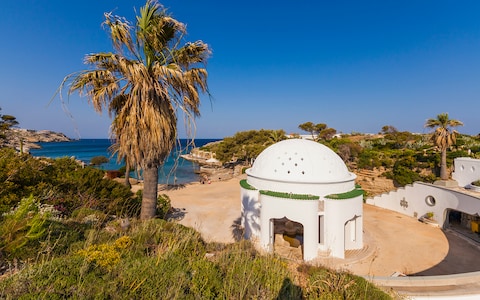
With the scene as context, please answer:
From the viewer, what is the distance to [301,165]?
1035cm

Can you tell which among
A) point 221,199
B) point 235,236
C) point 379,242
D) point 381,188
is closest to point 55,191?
point 235,236

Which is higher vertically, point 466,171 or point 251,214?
point 466,171

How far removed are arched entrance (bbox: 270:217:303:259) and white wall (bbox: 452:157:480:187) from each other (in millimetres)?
14763

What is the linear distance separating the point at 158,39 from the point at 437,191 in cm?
1794

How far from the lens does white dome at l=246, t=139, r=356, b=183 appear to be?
10133 millimetres

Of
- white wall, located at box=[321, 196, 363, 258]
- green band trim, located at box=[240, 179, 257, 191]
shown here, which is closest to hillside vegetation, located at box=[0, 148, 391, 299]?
white wall, located at box=[321, 196, 363, 258]

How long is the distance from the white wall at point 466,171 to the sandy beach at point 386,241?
6.32 metres

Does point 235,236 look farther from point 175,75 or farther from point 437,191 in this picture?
point 437,191

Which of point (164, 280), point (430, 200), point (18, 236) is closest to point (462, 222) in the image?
point (430, 200)

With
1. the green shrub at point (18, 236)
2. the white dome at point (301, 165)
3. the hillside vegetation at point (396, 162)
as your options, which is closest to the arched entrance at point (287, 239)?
the white dome at point (301, 165)

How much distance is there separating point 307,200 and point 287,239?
3.46 metres

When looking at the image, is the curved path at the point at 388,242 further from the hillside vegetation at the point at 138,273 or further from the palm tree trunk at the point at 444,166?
the palm tree trunk at the point at 444,166

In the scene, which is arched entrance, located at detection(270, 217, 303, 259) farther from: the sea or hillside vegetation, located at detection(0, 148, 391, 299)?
the sea

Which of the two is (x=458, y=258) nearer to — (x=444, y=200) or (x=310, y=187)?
(x=444, y=200)
